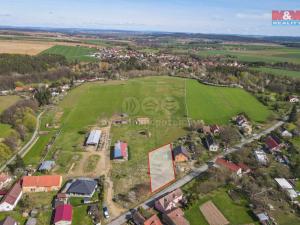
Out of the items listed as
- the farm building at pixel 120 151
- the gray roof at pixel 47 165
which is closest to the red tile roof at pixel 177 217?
the farm building at pixel 120 151

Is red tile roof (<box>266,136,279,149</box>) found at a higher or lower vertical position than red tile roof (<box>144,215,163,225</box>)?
higher

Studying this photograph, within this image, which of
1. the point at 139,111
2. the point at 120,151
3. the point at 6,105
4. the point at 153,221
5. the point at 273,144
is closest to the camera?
the point at 153,221

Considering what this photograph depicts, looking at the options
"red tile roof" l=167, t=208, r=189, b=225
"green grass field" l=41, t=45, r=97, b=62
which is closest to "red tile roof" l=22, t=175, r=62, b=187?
"red tile roof" l=167, t=208, r=189, b=225

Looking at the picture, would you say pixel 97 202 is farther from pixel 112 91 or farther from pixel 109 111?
pixel 112 91

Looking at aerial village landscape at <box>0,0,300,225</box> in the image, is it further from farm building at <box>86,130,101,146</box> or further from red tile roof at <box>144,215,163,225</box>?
farm building at <box>86,130,101,146</box>

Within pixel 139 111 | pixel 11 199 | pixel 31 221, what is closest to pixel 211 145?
pixel 139 111

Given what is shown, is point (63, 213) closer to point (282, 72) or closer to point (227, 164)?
point (227, 164)

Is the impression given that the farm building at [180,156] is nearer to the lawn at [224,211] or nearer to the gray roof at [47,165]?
the lawn at [224,211]
